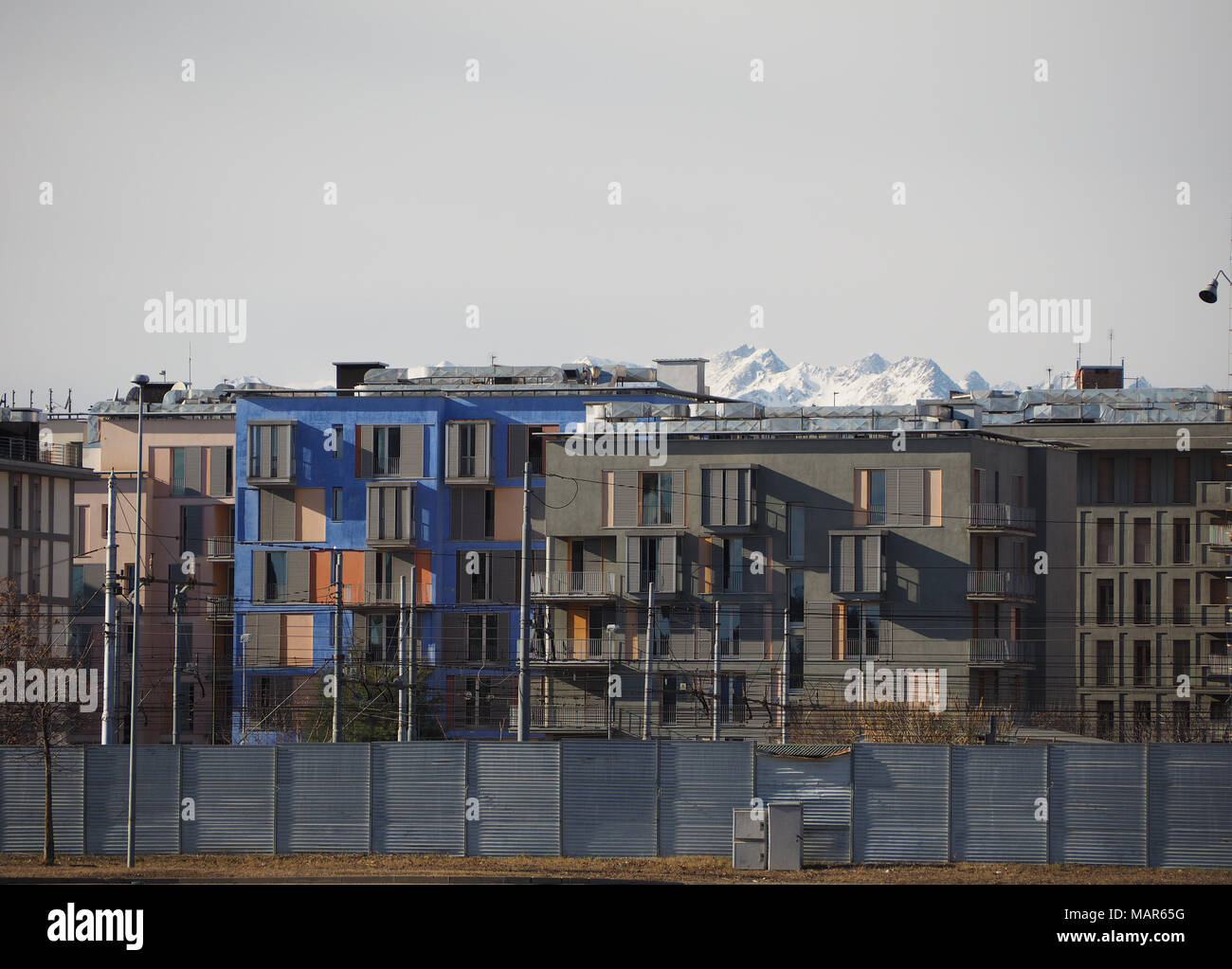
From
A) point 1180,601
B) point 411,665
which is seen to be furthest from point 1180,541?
point 411,665

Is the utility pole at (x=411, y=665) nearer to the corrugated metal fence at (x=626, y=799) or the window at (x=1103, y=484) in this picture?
the corrugated metal fence at (x=626, y=799)

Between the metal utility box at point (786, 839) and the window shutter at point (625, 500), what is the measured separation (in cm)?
4477

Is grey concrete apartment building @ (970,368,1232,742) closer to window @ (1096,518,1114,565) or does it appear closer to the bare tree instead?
window @ (1096,518,1114,565)

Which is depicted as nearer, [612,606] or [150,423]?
[612,606]

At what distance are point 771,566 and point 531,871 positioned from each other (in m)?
45.1

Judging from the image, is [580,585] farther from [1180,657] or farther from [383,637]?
[1180,657]

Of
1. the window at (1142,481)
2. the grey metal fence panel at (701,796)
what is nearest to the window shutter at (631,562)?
the window at (1142,481)

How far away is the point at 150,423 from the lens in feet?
397

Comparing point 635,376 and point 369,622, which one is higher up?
point 635,376

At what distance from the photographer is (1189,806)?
168 feet
